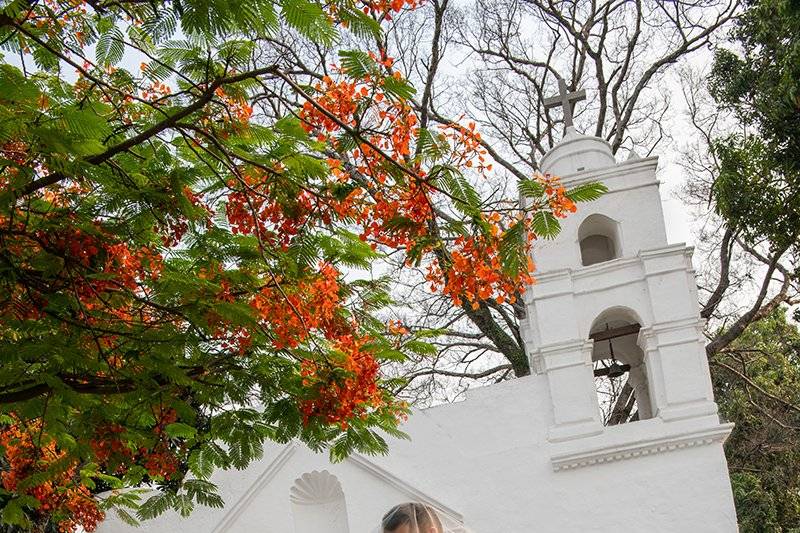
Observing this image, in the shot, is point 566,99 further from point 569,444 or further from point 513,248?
point 513,248

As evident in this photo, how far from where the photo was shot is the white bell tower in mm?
11375

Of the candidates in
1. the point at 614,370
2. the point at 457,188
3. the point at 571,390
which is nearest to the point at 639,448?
the point at 571,390

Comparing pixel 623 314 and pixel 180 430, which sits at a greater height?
pixel 623 314

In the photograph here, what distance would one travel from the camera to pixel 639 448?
37.0ft

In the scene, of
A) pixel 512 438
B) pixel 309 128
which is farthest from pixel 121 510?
pixel 309 128

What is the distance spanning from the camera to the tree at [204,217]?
4.91 m

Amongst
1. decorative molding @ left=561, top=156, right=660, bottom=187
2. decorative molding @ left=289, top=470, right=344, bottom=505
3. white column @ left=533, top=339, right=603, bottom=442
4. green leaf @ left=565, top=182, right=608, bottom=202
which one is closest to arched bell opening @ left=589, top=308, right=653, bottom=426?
white column @ left=533, top=339, right=603, bottom=442

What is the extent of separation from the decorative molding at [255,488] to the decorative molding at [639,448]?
3118 millimetres

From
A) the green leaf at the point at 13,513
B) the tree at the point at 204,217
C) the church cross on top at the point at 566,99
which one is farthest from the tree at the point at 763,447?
the tree at the point at 204,217

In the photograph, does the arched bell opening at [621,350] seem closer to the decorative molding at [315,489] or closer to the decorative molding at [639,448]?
the decorative molding at [639,448]

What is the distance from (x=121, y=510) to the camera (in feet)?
39.5

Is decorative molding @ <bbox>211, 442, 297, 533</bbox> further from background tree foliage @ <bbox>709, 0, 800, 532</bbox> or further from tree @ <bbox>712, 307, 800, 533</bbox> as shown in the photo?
tree @ <bbox>712, 307, 800, 533</bbox>

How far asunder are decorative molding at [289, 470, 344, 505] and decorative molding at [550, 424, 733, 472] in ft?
8.59

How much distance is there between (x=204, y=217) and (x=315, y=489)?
266 inches
